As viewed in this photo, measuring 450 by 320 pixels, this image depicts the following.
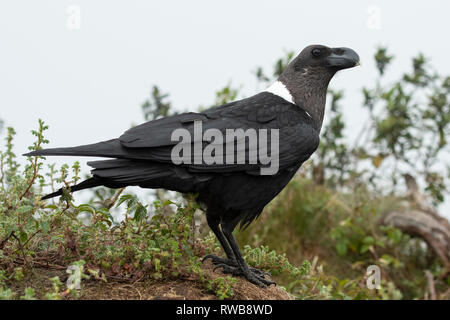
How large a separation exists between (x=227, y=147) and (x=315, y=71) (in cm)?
123

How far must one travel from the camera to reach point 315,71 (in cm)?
418

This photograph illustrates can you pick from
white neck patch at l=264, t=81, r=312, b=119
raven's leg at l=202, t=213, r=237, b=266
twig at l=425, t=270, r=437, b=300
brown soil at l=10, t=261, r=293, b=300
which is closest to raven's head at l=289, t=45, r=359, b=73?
white neck patch at l=264, t=81, r=312, b=119

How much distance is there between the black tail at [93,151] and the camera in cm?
299

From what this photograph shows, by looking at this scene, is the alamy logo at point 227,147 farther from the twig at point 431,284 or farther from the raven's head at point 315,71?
the twig at point 431,284

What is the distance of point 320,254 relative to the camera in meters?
6.88

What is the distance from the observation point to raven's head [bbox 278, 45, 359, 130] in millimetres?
4078

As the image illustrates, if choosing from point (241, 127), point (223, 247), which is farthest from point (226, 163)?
point (223, 247)

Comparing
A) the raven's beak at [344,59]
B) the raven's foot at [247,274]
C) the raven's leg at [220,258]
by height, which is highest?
the raven's beak at [344,59]

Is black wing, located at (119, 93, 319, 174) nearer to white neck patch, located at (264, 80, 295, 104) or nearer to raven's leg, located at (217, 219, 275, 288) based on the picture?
white neck patch, located at (264, 80, 295, 104)

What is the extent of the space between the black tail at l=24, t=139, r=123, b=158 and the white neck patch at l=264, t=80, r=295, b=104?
4.65 ft

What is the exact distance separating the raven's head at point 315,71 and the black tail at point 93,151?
1.51 metres

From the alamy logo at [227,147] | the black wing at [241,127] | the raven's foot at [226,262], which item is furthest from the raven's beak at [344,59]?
the raven's foot at [226,262]
